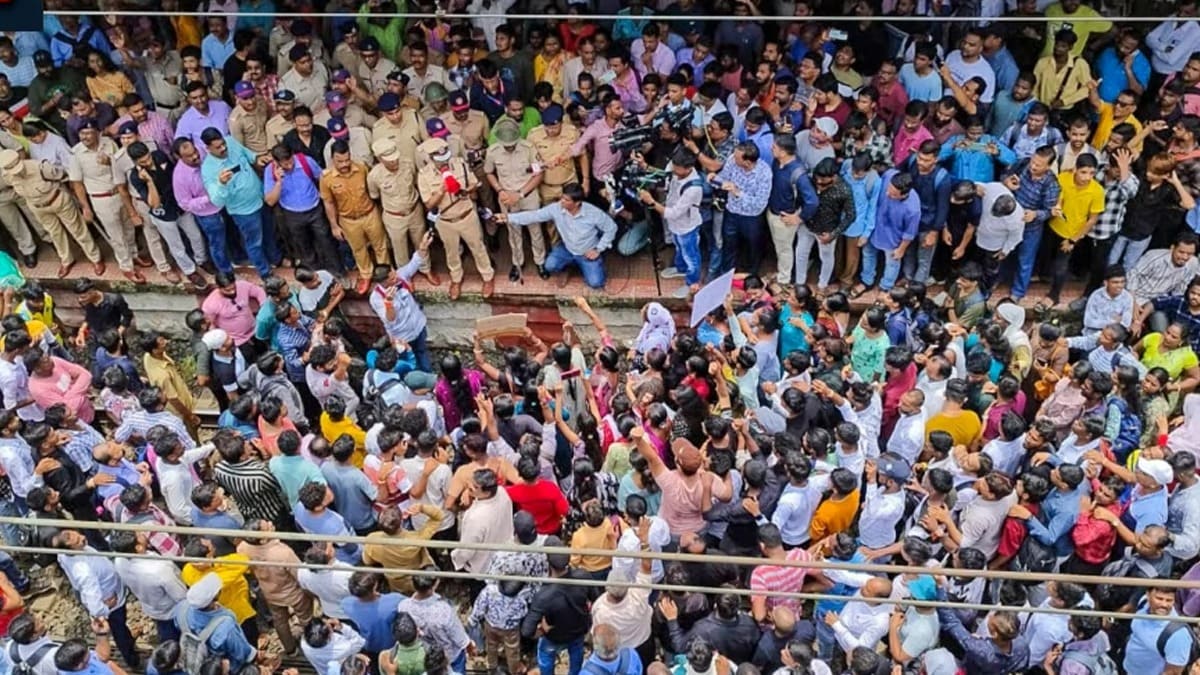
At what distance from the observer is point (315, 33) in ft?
33.9

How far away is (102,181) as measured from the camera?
9.19 m

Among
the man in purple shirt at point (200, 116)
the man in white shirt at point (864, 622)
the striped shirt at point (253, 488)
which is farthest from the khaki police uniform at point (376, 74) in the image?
the man in white shirt at point (864, 622)

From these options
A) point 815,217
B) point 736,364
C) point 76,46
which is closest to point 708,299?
point 736,364

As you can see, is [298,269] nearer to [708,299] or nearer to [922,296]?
[708,299]

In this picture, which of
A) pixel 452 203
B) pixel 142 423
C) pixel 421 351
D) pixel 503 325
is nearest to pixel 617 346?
pixel 503 325

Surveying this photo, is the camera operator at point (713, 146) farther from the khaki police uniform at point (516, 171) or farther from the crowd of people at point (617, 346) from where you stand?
the khaki police uniform at point (516, 171)

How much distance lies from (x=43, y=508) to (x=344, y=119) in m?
3.54

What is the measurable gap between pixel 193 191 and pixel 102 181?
76cm

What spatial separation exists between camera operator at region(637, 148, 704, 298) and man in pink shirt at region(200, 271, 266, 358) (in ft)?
9.24

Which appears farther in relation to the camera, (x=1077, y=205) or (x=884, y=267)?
(x=884, y=267)

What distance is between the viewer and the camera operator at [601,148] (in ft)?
29.3

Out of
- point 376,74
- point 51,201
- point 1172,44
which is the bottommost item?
point 51,201

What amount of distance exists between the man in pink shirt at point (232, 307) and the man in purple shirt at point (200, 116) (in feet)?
4.06

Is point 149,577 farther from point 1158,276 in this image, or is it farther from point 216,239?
point 1158,276
